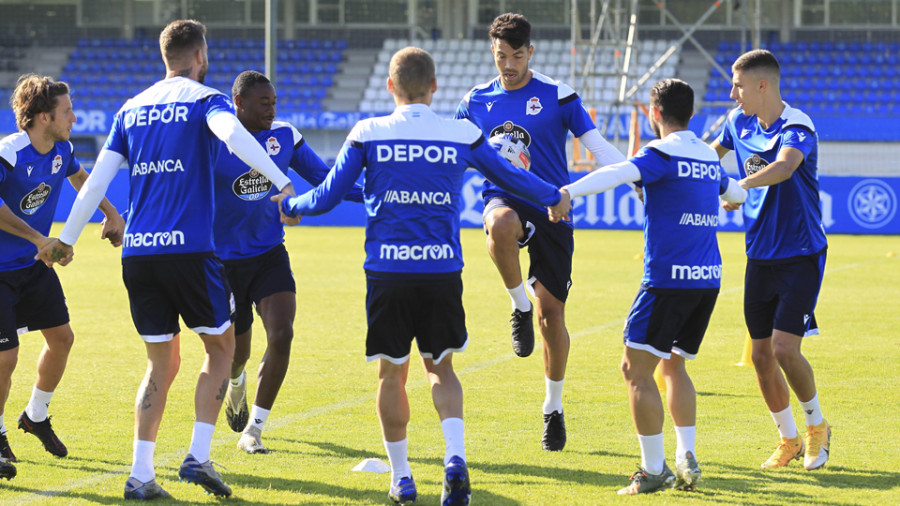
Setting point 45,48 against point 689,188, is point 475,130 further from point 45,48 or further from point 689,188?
point 45,48

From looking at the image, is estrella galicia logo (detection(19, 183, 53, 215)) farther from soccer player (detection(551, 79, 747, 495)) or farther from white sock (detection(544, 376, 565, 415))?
white sock (detection(544, 376, 565, 415))

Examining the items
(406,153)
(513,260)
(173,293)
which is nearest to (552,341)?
(513,260)

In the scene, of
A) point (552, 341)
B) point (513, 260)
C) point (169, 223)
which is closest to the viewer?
point (169, 223)

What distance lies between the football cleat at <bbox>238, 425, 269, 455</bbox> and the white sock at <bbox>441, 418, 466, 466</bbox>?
150 centimetres

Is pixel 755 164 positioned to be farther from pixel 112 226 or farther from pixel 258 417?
pixel 112 226

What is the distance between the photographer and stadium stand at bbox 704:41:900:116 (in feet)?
103

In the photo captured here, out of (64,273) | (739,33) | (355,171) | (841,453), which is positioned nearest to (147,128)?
(355,171)

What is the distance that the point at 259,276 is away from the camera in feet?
20.4

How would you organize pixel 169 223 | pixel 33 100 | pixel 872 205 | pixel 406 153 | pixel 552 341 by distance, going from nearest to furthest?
pixel 406 153 < pixel 169 223 < pixel 33 100 < pixel 552 341 < pixel 872 205

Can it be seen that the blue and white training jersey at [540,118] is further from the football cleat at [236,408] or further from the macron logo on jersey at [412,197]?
the football cleat at [236,408]

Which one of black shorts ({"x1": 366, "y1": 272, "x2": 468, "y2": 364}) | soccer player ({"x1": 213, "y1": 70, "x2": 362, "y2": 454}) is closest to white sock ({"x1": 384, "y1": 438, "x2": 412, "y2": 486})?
black shorts ({"x1": 366, "y1": 272, "x2": 468, "y2": 364})

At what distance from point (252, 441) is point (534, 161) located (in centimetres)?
235

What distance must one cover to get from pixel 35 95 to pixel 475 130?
2406 millimetres

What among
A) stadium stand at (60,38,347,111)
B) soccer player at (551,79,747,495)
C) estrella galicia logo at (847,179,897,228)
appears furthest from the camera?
stadium stand at (60,38,347,111)
